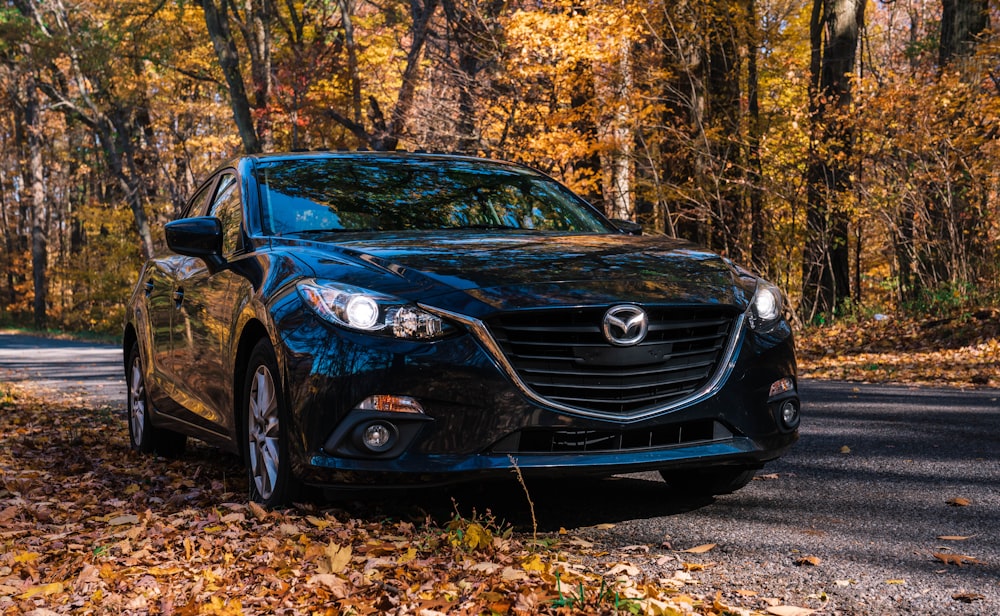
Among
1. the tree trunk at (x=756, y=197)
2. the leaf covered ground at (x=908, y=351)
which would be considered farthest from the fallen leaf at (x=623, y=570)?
the tree trunk at (x=756, y=197)

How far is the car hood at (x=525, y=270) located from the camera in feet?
14.5

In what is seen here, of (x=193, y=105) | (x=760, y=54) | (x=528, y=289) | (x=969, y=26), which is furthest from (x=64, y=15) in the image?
(x=528, y=289)

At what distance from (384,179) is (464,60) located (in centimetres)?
1566

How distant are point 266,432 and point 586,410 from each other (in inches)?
55.9

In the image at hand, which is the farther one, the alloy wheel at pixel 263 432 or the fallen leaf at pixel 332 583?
the alloy wheel at pixel 263 432

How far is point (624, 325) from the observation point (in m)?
4.45

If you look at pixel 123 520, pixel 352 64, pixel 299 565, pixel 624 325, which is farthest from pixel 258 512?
pixel 352 64

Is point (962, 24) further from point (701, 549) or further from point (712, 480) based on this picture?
point (701, 549)

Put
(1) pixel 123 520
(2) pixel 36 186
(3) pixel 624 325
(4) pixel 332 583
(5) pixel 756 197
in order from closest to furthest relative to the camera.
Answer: (4) pixel 332 583, (3) pixel 624 325, (1) pixel 123 520, (5) pixel 756 197, (2) pixel 36 186

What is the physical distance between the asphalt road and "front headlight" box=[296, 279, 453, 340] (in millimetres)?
764

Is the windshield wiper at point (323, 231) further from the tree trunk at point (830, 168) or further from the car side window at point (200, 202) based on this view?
the tree trunk at point (830, 168)

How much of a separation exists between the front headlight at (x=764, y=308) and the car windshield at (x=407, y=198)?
1.21 m

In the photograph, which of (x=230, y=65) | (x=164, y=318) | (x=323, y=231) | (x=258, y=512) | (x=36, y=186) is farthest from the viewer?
(x=36, y=186)

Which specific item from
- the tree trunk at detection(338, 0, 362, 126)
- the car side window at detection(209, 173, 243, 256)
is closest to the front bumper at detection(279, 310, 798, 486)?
the car side window at detection(209, 173, 243, 256)
